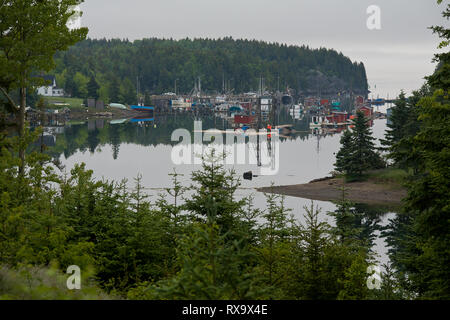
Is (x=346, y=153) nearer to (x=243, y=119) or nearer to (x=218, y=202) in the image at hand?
(x=218, y=202)

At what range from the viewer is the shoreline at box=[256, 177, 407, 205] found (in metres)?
52.5

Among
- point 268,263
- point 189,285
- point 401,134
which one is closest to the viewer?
point 189,285

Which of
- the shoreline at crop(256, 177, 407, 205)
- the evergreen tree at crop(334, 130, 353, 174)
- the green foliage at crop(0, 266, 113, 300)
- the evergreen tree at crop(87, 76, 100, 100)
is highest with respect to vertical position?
the evergreen tree at crop(87, 76, 100, 100)

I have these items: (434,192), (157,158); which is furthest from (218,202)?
(157,158)

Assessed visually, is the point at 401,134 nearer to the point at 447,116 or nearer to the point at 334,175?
the point at 334,175

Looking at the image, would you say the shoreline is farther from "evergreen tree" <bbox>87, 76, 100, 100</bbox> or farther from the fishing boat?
the fishing boat

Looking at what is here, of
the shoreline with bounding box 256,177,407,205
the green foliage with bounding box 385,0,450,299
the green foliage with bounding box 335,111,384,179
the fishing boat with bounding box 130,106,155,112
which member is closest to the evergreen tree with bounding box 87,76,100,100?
the fishing boat with bounding box 130,106,155,112

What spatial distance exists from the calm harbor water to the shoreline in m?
1.72

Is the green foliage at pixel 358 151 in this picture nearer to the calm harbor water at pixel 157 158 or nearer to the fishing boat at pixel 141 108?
the calm harbor water at pixel 157 158

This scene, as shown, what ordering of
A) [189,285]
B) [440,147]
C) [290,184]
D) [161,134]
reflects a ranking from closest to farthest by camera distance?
1. [189,285]
2. [440,147]
3. [290,184]
4. [161,134]

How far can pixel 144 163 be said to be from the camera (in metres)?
79.2

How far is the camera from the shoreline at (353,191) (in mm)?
52531
